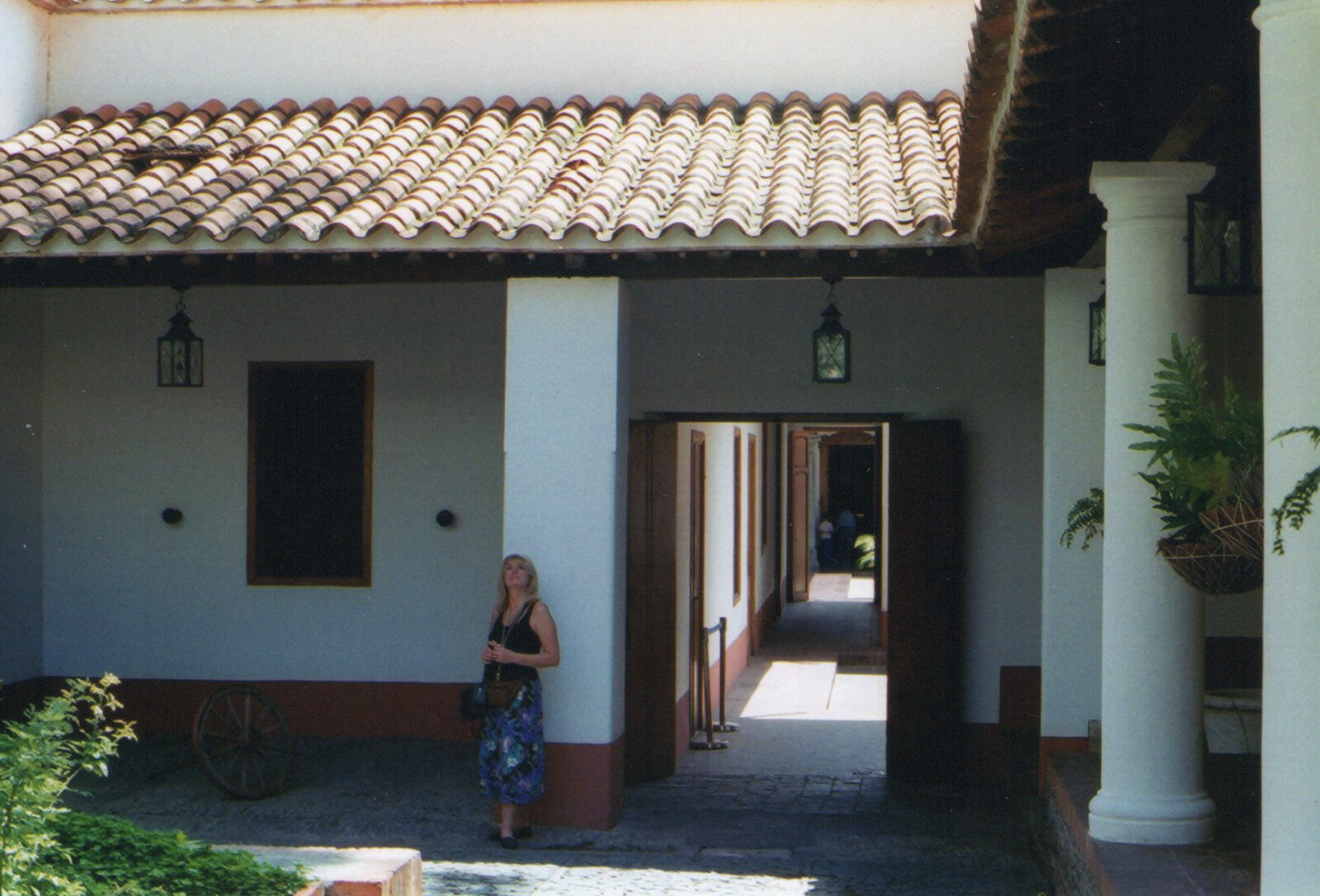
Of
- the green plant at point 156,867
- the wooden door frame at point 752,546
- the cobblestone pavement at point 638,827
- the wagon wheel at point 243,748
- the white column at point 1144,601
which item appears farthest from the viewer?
the wooden door frame at point 752,546

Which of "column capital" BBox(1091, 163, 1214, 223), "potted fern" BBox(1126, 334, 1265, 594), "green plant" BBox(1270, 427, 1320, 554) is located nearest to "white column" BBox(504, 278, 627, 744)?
"column capital" BBox(1091, 163, 1214, 223)

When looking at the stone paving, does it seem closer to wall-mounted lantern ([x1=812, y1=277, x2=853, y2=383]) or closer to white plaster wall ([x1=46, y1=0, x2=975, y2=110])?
wall-mounted lantern ([x1=812, y1=277, x2=853, y2=383])

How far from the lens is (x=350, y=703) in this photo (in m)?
9.68

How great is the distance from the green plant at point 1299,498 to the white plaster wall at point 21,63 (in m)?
8.80

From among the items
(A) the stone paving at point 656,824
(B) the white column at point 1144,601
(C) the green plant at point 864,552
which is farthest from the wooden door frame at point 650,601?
(C) the green plant at point 864,552

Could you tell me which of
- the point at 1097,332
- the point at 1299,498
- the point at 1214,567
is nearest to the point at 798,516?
the point at 1097,332

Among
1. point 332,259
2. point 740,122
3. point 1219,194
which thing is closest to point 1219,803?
point 1219,194

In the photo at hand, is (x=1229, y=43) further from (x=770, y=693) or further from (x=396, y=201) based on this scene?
(x=770, y=693)

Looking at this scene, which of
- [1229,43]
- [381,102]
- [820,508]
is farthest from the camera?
[820,508]

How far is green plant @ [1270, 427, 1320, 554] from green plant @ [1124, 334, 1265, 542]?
1194 mm

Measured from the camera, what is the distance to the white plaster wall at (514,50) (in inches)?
406

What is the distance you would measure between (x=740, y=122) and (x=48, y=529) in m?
5.09

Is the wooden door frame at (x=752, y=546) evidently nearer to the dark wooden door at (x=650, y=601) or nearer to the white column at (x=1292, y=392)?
the dark wooden door at (x=650, y=601)

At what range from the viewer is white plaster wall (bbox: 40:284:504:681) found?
31.8 feet
